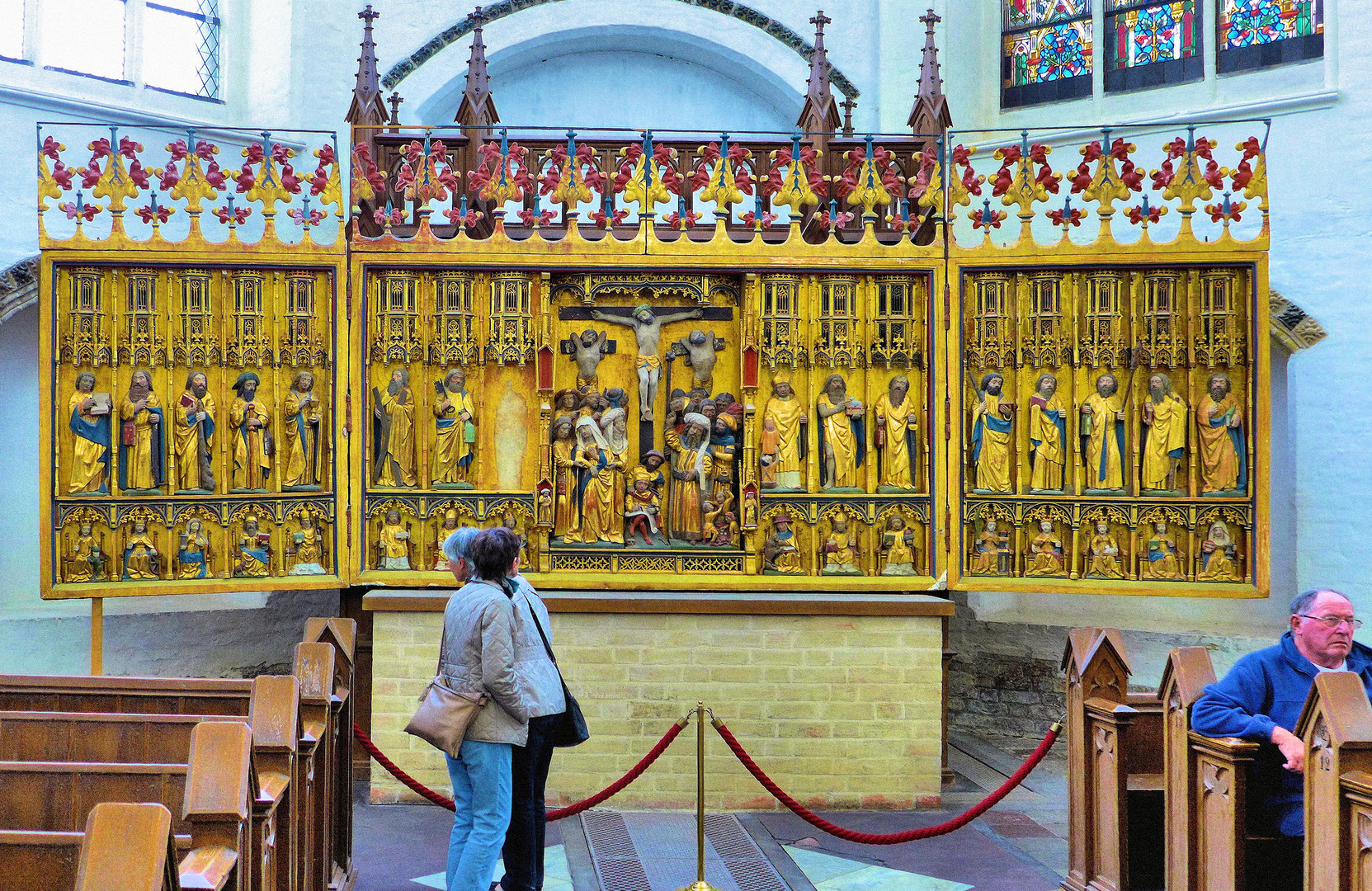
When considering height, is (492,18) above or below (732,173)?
above

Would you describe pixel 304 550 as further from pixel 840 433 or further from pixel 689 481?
pixel 840 433

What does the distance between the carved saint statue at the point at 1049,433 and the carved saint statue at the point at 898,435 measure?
78cm

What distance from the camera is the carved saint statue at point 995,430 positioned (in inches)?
322

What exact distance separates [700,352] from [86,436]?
4.08 meters

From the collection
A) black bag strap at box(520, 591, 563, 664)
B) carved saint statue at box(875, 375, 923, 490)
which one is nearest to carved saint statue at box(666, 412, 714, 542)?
carved saint statue at box(875, 375, 923, 490)

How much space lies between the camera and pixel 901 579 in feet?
27.1

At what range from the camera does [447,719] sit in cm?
500

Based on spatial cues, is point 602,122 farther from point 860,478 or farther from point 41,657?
point 41,657

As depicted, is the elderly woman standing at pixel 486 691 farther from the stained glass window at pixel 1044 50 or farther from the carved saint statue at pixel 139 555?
the stained glass window at pixel 1044 50

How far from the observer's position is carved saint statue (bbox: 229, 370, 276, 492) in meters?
8.09

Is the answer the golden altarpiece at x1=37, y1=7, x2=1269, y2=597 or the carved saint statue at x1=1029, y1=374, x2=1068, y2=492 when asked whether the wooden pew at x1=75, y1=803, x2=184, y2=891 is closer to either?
the golden altarpiece at x1=37, y1=7, x2=1269, y2=597

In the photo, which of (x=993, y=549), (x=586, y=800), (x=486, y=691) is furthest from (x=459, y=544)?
(x=993, y=549)

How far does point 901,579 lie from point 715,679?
1.45m

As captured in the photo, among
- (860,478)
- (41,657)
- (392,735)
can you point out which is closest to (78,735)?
(392,735)
